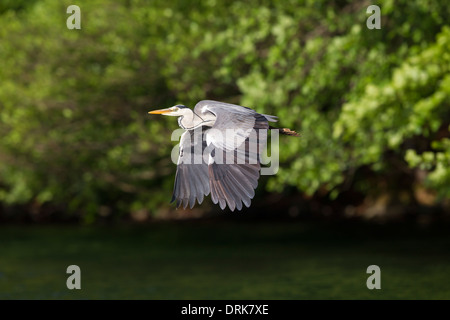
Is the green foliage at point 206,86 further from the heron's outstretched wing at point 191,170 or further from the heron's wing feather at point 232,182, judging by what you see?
the heron's wing feather at point 232,182

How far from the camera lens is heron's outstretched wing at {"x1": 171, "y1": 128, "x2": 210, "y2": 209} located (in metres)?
7.38

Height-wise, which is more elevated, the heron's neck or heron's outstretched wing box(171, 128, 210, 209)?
the heron's neck

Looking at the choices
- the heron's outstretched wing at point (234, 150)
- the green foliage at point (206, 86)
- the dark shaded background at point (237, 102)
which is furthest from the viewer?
the dark shaded background at point (237, 102)

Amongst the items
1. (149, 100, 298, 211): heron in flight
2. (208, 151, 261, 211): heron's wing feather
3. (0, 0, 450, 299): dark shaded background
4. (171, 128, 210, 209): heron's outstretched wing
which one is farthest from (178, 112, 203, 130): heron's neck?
(0, 0, 450, 299): dark shaded background

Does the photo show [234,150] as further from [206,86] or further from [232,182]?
[206,86]

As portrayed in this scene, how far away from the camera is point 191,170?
759 cm

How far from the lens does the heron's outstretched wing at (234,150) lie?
22.9ft

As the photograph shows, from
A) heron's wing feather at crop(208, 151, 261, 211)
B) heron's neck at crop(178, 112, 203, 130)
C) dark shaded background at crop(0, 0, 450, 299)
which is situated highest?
dark shaded background at crop(0, 0, 450, 299)

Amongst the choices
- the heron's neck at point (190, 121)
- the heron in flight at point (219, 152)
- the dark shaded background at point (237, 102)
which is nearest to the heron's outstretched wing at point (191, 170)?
the heron in flight at point (219, 152)

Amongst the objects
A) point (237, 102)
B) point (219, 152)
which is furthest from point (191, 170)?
point (237, 102)

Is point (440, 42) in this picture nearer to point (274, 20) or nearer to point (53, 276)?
point (274, 20)

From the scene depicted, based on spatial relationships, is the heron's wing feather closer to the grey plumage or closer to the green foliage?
the grey plumage

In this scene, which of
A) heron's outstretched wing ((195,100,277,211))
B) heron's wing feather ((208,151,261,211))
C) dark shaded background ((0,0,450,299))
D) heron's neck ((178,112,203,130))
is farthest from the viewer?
dark shaded background ((0,0,450,299))

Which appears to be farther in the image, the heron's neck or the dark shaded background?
the dark shaded background
